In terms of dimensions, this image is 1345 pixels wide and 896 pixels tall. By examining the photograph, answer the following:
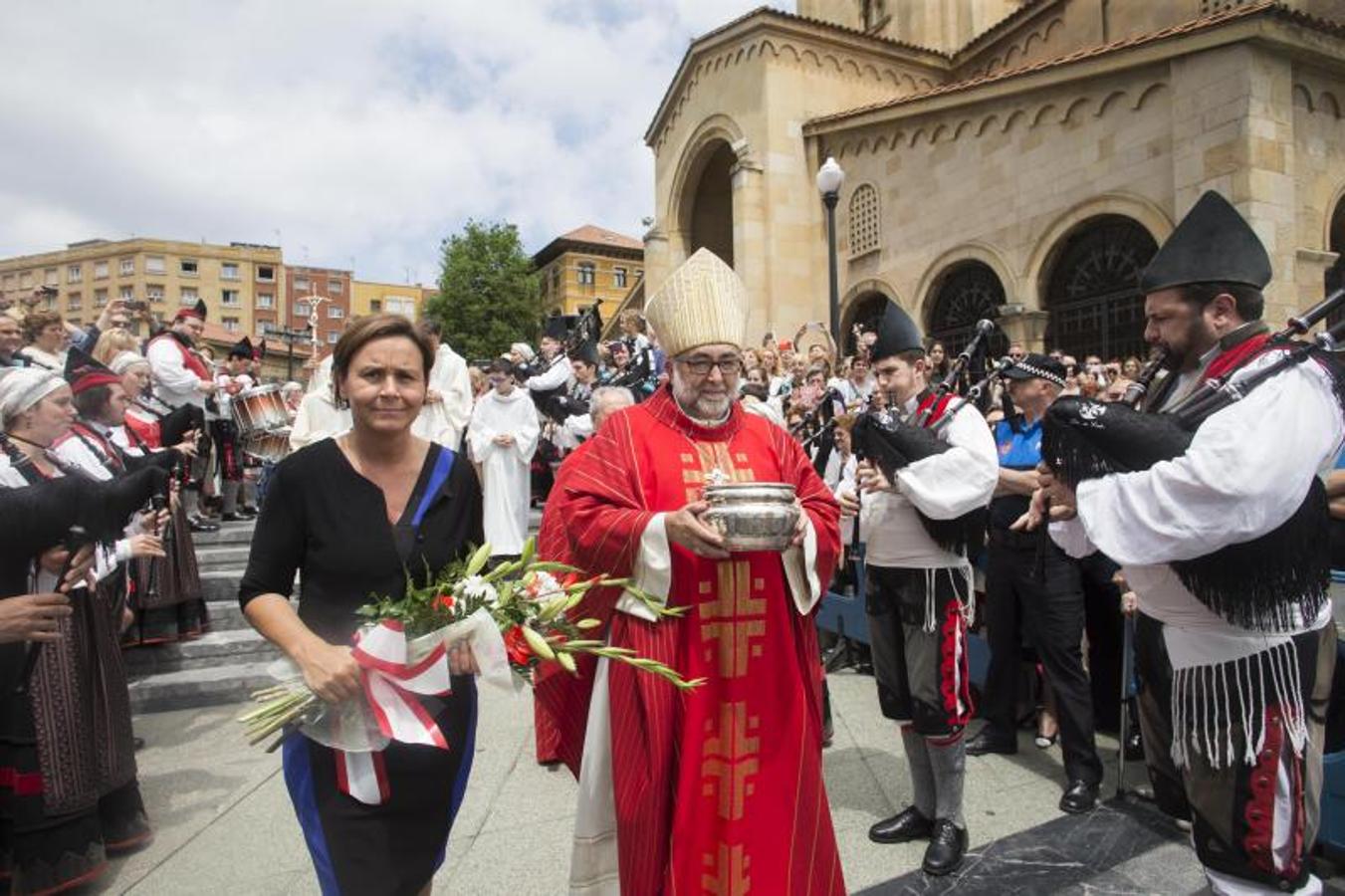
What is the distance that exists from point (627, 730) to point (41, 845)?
2703 millimetres

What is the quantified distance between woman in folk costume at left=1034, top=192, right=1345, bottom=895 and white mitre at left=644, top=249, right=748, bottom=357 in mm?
1125

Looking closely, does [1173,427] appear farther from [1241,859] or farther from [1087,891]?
[1087,891]

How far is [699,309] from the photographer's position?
2908mm

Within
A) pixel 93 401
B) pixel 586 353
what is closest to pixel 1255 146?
pixel 586 353

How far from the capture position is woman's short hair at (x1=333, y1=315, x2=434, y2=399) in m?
2.25

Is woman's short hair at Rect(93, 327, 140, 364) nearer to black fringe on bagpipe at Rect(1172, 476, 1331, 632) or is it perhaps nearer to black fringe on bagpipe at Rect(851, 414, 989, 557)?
black fringe on bagpipe at Rect(851, 414, 989, 557)

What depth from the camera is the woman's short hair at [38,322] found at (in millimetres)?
7812

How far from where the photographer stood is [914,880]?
3.44 meters

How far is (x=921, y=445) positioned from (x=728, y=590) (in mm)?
1387

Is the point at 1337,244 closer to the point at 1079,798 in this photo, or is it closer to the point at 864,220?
the point at 864,220

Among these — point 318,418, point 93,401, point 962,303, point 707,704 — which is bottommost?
point 707,704

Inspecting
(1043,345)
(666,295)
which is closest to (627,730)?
(666,295)

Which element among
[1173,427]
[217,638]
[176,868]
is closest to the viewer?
[1173,427]

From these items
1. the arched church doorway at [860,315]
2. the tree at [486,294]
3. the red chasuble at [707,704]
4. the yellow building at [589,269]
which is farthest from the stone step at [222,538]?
the yellow building at [589,269]
